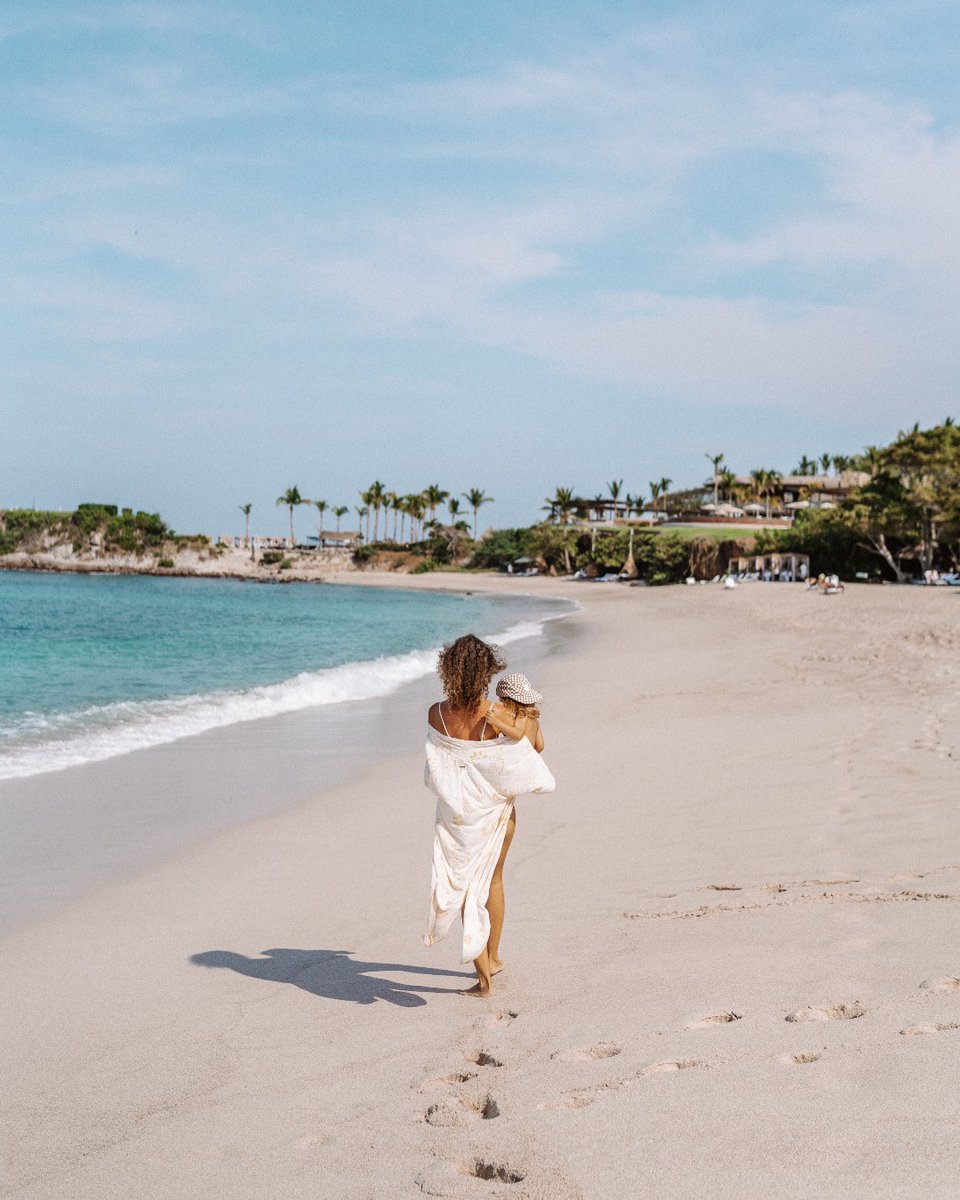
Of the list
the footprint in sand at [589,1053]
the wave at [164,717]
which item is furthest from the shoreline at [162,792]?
the footprint in sand at [589,1053]

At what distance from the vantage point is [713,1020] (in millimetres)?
3580

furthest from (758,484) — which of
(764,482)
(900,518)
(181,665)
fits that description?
(181,665)

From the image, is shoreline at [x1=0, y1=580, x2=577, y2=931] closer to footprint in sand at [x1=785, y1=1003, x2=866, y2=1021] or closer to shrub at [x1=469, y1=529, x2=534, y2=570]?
footprint in sand at [x1=785, y1=1003, x2=866, y2=1021]

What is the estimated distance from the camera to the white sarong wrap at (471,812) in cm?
417

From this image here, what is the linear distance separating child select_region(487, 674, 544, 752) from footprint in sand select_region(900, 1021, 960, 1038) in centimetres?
168

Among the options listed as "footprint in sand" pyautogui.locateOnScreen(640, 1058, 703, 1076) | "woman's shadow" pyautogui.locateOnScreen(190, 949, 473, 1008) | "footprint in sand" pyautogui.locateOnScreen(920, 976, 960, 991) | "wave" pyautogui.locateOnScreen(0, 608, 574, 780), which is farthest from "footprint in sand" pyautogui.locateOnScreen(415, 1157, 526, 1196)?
"wave" pyautogui.locateOnScreen(0, 608, 574, 780)

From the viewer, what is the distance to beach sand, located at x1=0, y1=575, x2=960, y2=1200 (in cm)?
277

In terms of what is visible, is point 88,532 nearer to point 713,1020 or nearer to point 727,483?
point 727,483

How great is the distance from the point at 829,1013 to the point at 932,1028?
0.38 m

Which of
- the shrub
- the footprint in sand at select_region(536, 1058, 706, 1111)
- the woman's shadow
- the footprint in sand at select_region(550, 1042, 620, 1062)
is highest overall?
the shrub

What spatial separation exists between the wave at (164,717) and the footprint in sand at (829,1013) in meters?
8.41

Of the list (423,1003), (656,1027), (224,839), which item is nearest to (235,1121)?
(423,1003)

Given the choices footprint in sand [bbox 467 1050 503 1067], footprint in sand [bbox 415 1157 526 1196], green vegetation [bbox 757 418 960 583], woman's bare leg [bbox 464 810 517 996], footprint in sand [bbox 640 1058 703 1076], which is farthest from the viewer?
green vegetation [bbox 757 418 960 583]

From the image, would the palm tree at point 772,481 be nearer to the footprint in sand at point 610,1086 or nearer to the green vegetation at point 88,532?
the green vegetation at point 88,532
